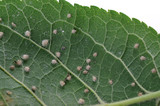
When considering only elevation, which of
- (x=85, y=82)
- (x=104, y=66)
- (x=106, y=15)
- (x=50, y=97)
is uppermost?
(x=106, y=15)

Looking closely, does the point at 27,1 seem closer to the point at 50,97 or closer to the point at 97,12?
the point at 97,12

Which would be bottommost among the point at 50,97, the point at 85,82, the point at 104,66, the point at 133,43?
the point at 50,97

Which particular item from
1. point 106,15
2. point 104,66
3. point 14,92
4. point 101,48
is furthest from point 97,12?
point 14,92

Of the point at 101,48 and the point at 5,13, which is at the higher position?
the point at 5,13

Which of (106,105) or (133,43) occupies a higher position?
(133,43)

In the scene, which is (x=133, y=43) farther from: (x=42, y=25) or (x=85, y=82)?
(x=42, y=25)

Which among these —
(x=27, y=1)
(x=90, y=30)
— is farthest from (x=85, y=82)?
(x=27, y=1)
